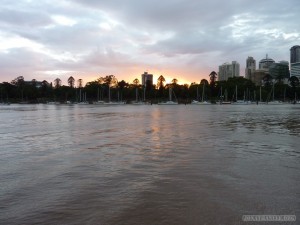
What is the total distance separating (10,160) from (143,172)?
573 centimetres

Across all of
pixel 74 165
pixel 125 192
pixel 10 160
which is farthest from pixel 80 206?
pixel 10 160

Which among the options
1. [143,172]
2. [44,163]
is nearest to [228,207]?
[143,172]

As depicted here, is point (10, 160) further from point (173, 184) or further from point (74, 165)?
point (173, 184)

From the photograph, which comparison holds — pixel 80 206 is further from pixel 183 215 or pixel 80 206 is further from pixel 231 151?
pixel 231 151

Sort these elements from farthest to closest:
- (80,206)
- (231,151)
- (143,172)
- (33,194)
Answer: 1. (231,151)
2. (143,172)
3. (33,194)
4. (80,206)

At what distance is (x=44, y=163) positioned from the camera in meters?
13.2

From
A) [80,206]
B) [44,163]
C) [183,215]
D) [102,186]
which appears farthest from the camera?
[44,163]

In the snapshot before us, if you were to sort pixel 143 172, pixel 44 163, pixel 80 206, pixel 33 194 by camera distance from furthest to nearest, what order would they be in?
pixel 44 163, pixel 143 172, pixel 33 194, pixel 80 206

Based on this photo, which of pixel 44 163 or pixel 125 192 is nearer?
pixel 125 192

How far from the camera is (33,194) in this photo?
29.6ft

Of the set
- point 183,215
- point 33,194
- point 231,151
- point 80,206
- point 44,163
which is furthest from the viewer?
point 231,151

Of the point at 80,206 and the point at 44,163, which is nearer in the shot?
the point at 80,206

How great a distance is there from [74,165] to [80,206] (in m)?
4.87

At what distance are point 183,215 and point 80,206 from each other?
7.66 ft
